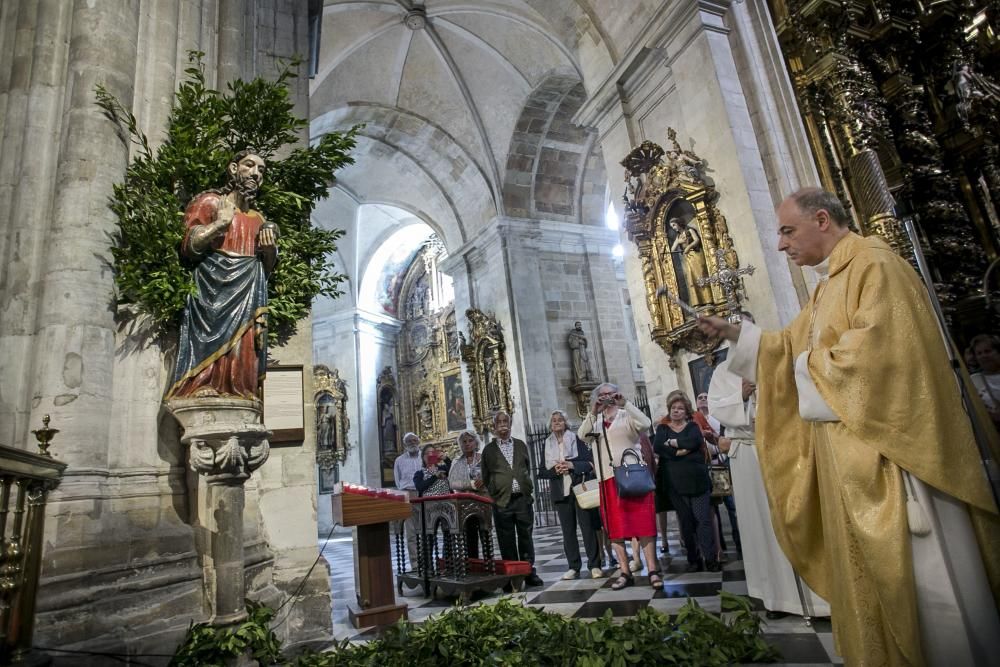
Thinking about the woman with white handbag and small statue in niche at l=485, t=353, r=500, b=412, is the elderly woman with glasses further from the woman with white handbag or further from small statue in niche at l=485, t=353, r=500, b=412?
small statue in niche at l=485, t=353, r=500, b=412

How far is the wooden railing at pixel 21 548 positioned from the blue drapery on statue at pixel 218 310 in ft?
2.89

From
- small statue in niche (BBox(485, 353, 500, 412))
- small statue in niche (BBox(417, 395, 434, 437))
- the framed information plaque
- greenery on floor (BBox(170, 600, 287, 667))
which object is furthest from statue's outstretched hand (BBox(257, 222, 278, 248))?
small statue in niche (BBox(417, 395, 434, 437))

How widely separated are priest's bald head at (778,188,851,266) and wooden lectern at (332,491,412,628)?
3.30 meters

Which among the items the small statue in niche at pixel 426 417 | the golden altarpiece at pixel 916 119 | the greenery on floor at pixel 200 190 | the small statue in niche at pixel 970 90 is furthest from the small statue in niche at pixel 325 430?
the small statue in niche at pixel 970 90

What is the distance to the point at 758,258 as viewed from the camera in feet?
22.0

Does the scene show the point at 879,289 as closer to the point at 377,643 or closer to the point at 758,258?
the point at 377,643

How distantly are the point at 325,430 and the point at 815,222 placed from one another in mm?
18461

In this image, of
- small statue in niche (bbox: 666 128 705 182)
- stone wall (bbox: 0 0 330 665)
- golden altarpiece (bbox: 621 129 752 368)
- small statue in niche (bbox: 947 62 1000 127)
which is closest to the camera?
stone wall (bbox: 0 0 330 665)

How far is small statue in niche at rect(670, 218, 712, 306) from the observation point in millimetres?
7355

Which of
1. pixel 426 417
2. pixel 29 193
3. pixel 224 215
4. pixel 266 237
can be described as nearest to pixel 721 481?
pixel 266 237

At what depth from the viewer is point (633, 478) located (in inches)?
175

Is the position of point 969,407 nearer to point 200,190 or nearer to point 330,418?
point 200,190

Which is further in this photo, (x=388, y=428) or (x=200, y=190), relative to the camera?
(x=388, y=428)

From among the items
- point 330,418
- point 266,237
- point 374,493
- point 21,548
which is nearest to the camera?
point 21,548
